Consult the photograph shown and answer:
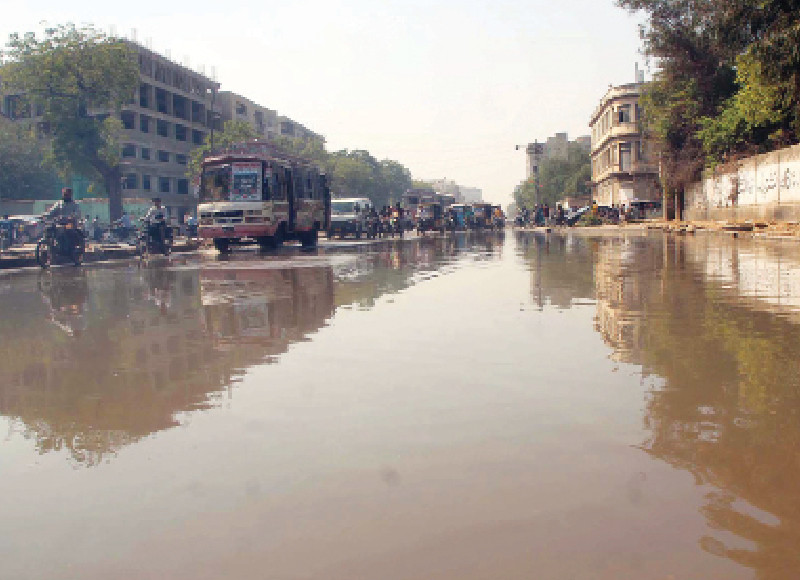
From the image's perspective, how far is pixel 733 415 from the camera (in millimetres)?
4402

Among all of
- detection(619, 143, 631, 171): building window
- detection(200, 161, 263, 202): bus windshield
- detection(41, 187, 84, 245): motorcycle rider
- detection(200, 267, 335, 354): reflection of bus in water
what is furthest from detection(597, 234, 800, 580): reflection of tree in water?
detection(619, 143, 631, 171): building window

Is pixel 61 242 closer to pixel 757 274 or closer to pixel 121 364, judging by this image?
pixel 121 364

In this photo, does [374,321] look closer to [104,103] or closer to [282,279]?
[282,279]

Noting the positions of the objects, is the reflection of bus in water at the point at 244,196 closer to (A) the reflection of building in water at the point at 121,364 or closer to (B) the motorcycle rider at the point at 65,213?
(B) the motorcycle rider at the point at 65,213

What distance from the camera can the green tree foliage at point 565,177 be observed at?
367ft

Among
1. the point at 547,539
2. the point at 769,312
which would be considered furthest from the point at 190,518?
the point at 769,312

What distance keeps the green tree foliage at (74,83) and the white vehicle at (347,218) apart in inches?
672

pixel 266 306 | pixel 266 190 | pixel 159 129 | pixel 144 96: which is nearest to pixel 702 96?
pixel 266 190

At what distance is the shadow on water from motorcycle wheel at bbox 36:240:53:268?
42.5 feet

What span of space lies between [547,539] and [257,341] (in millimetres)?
4761

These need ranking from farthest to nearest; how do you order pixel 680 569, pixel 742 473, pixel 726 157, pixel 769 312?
pixel 726 157, pixel 769 312, pixel 742 473, pixel 680 569

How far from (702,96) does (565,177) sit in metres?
78.8

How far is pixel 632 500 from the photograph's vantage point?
10.3ft

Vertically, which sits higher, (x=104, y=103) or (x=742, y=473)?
(x=104, y=103)
